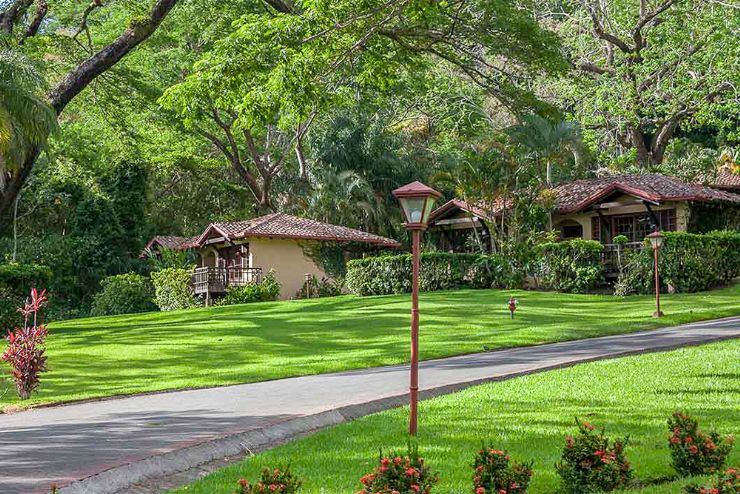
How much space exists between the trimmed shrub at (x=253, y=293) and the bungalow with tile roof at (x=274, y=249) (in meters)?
1.01

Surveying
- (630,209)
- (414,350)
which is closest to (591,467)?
(414,350)

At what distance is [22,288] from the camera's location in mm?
27484

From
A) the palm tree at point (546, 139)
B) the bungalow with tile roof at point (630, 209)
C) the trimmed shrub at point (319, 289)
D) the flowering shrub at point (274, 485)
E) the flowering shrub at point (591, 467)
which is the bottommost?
the flowering shrub at point (591, 467)

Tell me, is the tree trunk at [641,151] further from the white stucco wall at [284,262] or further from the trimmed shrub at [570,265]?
the white stucco wall at [284,262]

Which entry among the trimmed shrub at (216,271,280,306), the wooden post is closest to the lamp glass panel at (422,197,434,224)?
the wooden post

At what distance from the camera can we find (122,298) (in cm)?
4203

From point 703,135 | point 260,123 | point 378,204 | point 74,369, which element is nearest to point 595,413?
point 260,123

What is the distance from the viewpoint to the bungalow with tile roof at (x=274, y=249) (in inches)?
1596

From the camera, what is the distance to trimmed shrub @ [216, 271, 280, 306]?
38.7 metres

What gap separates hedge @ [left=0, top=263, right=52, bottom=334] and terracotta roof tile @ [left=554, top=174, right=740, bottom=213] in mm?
22079

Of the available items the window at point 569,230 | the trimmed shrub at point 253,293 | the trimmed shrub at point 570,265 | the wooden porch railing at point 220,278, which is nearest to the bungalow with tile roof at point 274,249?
the wooden porch railing at point 220,278

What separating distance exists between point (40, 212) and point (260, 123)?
39.1 meters

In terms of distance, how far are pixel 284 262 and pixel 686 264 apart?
1950 centimetres

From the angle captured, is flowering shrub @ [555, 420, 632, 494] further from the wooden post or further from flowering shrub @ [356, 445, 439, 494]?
the wooden post
